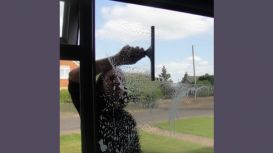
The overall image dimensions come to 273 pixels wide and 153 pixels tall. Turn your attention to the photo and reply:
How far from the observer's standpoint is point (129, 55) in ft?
8.20

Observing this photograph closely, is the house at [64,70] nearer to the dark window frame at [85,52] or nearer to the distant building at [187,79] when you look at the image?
the dark window frame at [85,52]

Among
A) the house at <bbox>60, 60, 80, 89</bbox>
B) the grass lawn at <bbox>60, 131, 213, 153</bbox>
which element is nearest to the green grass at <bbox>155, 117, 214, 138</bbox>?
the grass lawn at <bbox>60, 131, 213, 153</bbox>

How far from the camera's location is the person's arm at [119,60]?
228cm

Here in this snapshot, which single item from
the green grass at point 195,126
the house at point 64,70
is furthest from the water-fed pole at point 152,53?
the house at point 64,70

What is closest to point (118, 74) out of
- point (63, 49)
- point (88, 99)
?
point (88, 99)

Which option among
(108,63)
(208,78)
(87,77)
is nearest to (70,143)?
(87,77)

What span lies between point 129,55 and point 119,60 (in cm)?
9

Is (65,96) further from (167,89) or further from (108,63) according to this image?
(167,89)

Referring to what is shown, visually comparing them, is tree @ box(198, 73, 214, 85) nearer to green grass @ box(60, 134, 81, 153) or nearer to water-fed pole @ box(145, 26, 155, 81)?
water-fed pole @ box(145, 26, 155, 81)

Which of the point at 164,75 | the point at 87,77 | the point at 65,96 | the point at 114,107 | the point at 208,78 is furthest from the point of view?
the point at 208,78

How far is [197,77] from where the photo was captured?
2.84m

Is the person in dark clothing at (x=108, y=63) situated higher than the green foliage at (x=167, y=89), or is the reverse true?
the person in dark clothing at (x=108, y=63)

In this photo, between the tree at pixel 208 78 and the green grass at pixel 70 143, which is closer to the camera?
the green grass at pixel 70 143

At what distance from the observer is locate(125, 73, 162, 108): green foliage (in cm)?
250
